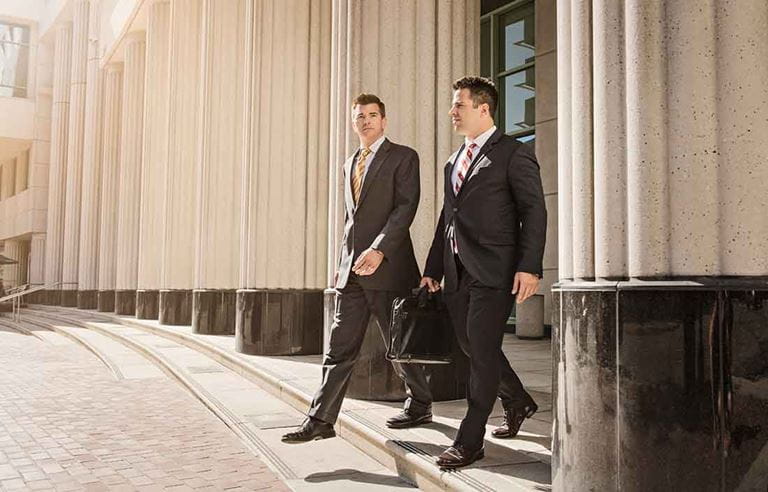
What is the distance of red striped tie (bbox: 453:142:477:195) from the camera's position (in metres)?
3.91

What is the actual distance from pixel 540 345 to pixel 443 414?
5.99 metres

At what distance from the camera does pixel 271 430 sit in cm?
543

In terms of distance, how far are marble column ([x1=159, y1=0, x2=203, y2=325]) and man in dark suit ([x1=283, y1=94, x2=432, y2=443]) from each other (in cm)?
1050

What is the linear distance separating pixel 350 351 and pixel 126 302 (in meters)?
16.5

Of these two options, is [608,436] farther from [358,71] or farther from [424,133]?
[358,71]

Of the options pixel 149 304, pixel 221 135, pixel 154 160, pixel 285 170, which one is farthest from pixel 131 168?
pixel 285 170

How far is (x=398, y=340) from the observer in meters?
4.07

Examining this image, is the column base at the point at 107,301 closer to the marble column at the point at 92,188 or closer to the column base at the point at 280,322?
the marble column at the point at 92,188

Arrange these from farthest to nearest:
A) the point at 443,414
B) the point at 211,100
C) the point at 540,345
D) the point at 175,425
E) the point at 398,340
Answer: the point at 211,100 < the point at 540,345 < the point at 175,425 < the point at 443,414 < the point at 398,340

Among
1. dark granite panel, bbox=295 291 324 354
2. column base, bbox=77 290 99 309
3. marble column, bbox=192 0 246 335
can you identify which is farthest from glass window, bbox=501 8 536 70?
column base, bbox=77 290 99 309

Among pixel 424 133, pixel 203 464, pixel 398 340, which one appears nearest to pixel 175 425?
pixel 203 464

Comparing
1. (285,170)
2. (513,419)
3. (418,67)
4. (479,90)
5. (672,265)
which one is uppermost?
(418,67)

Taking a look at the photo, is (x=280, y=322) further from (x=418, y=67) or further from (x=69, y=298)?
(x=69, y=298)

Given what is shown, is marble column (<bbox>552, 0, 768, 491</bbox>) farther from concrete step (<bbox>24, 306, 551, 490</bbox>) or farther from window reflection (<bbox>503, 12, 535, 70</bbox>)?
window reflection (<bbox>503, 12, 535, 70</bbox>)
